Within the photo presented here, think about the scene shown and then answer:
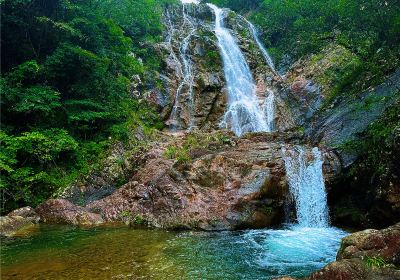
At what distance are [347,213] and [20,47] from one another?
51.2 ft

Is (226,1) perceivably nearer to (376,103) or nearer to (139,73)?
(139,73)

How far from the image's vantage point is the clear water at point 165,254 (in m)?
6.90

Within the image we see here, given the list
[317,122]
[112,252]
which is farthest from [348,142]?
[112,252]

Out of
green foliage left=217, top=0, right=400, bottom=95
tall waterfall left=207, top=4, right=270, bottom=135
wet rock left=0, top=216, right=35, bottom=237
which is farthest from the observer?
tall waterfall left=207, top=4, right=270, bottom=135

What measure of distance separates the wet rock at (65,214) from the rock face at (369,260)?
861cm

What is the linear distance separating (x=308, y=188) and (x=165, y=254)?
6.16 metres

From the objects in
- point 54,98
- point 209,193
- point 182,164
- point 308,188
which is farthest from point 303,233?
point 54,98

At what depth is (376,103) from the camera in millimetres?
12508

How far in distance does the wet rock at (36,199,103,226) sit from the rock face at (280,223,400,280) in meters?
8.61

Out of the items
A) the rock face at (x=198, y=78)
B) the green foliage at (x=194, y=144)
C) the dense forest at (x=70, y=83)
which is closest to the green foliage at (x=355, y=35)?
the dense forest at (x=70, y=83)

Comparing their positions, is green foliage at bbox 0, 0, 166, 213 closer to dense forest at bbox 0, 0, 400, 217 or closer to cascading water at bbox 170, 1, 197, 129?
dense forest at bbox 0, 0, 400, 217

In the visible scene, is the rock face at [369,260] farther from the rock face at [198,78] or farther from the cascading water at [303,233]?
the rock face at [198,78]

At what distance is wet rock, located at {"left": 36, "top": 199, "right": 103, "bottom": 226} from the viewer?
1176 cm

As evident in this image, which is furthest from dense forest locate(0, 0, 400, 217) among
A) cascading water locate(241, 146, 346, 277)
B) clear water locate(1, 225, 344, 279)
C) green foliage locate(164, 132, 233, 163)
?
clear water locate(1, 225, 344, 279)
